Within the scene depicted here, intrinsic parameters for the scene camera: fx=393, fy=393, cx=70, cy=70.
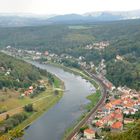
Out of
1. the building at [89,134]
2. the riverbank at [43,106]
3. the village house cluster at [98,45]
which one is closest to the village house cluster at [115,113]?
the building at [89,134]

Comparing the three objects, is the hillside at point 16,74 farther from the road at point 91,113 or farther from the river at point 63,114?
the road at point 91,113

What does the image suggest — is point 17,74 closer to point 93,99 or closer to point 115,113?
point 93,99

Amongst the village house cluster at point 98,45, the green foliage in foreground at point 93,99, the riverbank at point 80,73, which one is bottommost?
the riverbank at point 80,73

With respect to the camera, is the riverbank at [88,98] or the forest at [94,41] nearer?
the riverbank at [88,98]

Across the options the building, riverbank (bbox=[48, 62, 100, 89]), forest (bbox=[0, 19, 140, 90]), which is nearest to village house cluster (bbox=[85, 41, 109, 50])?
forest (bbox=[0, 19, 140, 90])

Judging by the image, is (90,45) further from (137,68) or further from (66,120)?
(66,120)

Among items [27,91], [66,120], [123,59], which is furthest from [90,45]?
[66,120]

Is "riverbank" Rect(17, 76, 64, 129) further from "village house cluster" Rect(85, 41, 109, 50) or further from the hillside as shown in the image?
"village house cluster" Rect(85, 41, 109, 50)

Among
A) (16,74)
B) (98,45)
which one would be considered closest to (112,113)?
(16,74)
